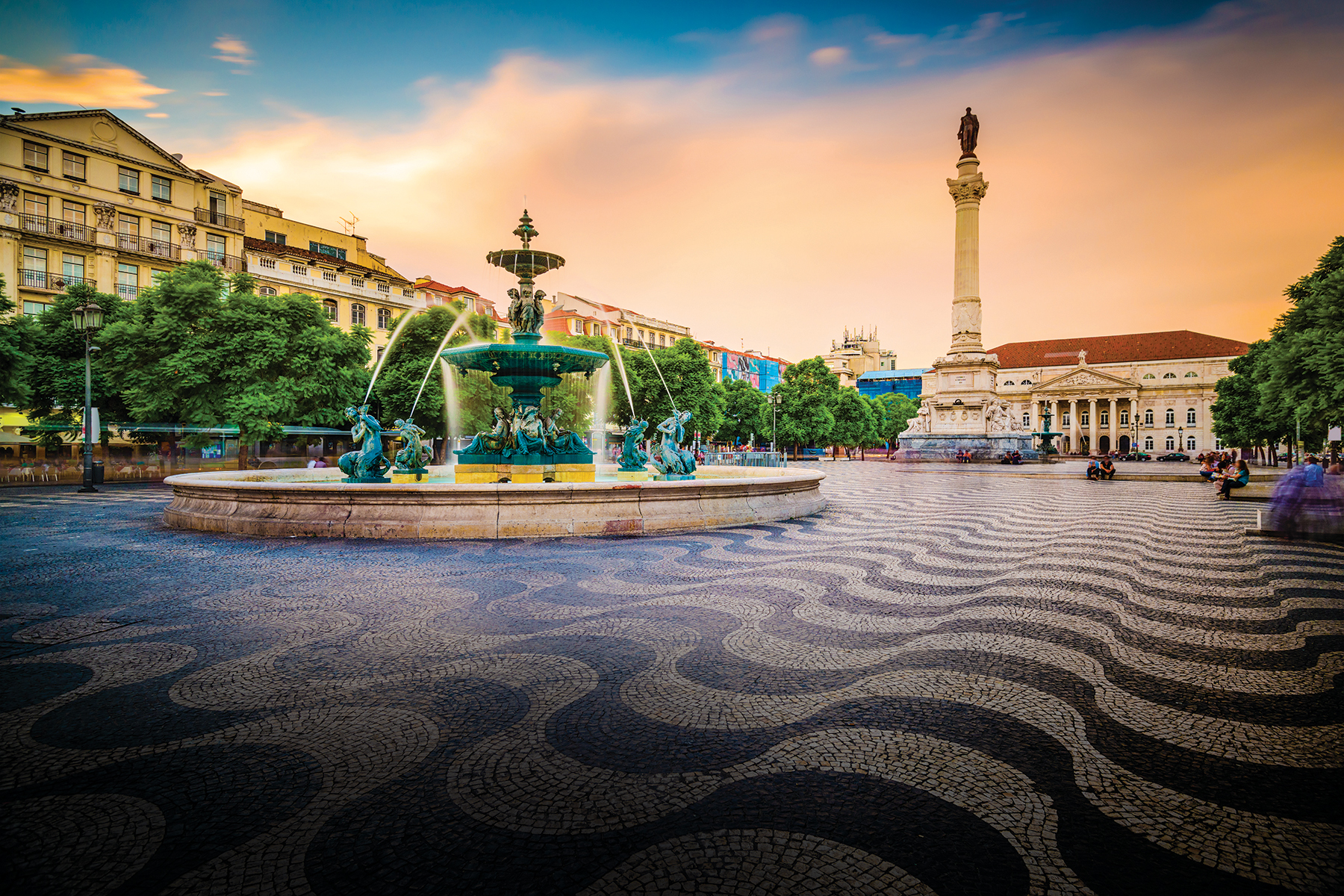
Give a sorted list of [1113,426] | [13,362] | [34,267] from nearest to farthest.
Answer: [13,362]
[34,267]
[1113,426]

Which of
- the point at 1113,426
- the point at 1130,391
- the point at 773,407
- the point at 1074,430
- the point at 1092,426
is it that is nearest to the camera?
the point at 773,407

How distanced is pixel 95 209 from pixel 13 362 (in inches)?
706

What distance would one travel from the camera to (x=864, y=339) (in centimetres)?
16900

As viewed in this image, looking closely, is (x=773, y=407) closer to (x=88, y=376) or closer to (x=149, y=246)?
(x=149, y=246)

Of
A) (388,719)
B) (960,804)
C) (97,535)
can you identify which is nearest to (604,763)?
(388,719)

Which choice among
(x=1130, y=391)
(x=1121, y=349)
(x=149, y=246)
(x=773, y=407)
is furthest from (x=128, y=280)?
(x=1121, y=349)

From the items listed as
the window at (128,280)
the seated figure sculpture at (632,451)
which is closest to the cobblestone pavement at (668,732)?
the seated figure sculpture at (632,451)

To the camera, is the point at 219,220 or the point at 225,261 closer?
the point at 225,261

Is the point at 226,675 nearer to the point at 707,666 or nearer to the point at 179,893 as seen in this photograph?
the point at 179,893

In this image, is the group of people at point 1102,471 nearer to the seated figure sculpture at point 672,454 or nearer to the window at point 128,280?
the seated figure sculpture at point 672,454

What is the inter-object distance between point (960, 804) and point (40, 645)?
262 inches

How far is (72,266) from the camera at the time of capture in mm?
33781

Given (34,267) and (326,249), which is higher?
(326,249)

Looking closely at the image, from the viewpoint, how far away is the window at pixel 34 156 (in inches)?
1287
